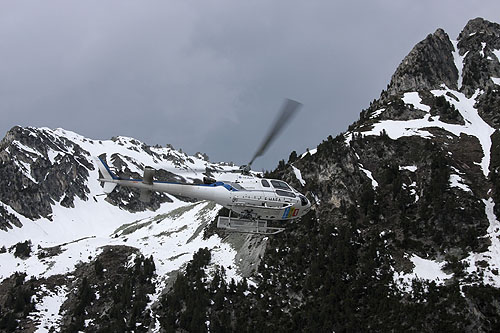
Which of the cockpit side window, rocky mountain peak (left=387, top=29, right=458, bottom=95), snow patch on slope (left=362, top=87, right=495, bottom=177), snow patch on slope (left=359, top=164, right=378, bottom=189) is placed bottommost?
the cockpit side window

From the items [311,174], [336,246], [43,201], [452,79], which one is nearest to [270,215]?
[336,246]

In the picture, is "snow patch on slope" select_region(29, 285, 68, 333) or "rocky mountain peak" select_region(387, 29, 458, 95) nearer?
"snow patch on slope" select_region(29, 285, 68, 333)

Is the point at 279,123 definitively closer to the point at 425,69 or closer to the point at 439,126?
the point at 439,126

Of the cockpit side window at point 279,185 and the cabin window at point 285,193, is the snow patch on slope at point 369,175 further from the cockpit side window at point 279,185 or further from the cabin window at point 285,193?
the cabin window at point 285,193

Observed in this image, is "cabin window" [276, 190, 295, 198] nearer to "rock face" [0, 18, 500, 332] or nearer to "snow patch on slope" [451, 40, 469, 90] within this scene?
"rock face" [0, 18, 500, 332]

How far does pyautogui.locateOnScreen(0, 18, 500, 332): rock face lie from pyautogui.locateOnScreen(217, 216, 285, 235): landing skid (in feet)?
14.1

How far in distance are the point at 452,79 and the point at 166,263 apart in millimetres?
87938

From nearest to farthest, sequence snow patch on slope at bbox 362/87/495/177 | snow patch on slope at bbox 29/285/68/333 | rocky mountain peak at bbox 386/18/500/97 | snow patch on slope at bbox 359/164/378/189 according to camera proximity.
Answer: snow patch on slope at bbox 29/285/68/333, snow patch on slope at bbox 359/164/378/189, snow patch on slope at bbox 362/87/495/177, rocky mountain peak at bbox 386/18/500/97

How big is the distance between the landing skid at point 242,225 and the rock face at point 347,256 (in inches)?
170

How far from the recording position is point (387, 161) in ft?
251

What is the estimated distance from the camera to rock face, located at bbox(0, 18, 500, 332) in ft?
180

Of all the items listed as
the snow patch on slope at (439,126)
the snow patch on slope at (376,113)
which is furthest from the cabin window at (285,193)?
the snow patch on slope at (376,113)

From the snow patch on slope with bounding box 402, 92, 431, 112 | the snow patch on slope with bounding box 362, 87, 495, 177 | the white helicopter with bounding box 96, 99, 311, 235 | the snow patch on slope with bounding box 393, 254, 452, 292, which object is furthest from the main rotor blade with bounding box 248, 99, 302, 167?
the snow patch on slope with bounding box 402, 92, 431, 112

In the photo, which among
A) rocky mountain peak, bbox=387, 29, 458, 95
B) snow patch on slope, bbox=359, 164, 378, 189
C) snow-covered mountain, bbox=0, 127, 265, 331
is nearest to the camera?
snow patch on slope, bbox=359, 164, 378, 189
